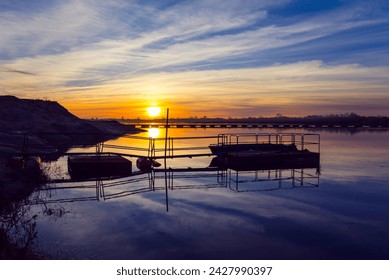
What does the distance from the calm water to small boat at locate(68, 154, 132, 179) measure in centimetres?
226

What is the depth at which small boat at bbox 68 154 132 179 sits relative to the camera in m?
27.3

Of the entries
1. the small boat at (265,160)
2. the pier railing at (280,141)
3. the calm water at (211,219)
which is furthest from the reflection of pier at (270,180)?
the pier railing at (280,141)

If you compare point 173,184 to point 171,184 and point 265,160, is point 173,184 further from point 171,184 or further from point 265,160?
point 265,160

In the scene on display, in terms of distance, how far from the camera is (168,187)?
23297 millimetres

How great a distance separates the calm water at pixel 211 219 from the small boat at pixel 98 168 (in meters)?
2.26

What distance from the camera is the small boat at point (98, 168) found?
2727 cm

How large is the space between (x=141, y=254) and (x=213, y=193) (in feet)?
33.4

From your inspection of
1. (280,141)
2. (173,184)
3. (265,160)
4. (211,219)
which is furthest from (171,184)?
(280,141)

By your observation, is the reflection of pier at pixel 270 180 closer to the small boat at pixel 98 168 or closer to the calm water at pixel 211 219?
the calm water at pixel 211 219

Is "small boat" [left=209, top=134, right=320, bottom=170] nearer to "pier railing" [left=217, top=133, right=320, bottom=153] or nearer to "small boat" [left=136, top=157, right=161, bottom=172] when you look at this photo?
"pier railing" [left=217, top=133, right=320, bottom=153]

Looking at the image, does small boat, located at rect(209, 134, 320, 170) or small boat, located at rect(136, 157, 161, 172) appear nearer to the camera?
small boat, located at rect(136, 157, 161, 172)

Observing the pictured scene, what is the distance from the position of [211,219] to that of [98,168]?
582 inches

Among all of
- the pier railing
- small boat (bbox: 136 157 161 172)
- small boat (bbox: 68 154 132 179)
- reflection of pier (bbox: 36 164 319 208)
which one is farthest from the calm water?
the pier railing

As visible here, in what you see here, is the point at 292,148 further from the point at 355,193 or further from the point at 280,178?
the point at 355,193
